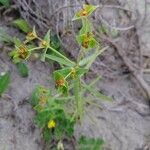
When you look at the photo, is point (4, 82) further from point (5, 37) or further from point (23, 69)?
point (5, 37)

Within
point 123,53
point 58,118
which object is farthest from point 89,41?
point 123,53

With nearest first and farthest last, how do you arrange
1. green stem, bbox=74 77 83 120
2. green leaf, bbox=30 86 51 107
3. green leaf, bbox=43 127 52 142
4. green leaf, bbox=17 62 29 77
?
green stem, bbox=74 77 83 120
green leaf, bbox=30 86 51 107
green leaf, bbox=43 127 52 142
green leaf, bbox=17 62 29 77

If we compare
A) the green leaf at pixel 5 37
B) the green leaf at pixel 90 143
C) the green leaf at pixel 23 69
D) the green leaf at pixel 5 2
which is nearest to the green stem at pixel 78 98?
the green leaf at pixel 90 143

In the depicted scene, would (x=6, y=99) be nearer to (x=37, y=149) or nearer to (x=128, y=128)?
(x=37, y=149)

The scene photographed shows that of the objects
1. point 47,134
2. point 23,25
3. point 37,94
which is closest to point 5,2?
point 23,25

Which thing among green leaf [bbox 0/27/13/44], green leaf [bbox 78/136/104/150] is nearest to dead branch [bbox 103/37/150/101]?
green leaf [bbox 78/136/104/150]

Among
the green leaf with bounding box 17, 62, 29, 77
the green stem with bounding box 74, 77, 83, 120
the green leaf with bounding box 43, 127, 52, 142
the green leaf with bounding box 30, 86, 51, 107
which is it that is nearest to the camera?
the green stem with bounding box 74, 77, 83, 120

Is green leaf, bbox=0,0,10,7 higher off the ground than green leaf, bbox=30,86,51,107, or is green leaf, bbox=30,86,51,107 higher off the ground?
green leaf, bbox=0,0,10,7

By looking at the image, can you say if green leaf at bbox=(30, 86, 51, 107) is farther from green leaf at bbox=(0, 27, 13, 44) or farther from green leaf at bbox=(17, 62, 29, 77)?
green leaf at bbox=(0, 27, 13, 44)
